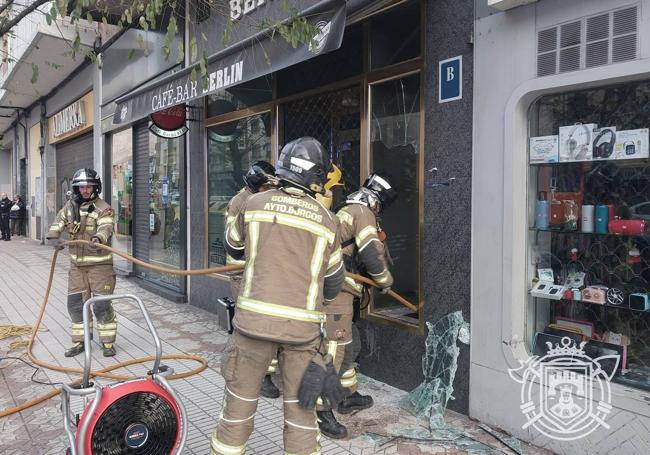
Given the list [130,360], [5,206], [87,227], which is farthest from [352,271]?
[5,206]

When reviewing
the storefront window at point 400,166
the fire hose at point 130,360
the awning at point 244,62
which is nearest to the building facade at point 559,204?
the fire hose at point 130,360

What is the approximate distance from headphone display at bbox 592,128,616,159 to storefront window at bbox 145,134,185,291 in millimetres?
6583

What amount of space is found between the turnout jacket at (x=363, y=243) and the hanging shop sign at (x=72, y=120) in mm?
11220

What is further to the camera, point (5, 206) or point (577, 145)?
point (5, 206)

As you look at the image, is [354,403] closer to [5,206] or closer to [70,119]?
[70,119]

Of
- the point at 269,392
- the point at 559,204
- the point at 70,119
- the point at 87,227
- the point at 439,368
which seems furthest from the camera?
the point at 70,119

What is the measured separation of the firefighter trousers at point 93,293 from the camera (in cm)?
568

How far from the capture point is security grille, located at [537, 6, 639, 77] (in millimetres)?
3072

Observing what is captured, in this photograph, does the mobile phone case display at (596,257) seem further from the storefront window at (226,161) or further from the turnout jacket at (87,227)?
the turnout jacket at (87,227)

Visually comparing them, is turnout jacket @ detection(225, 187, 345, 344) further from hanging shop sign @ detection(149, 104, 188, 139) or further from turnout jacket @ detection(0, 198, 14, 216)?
turnout jacket @ detection(0, 198, 14, 216)

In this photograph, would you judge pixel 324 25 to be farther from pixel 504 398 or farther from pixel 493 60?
pixel 504 398

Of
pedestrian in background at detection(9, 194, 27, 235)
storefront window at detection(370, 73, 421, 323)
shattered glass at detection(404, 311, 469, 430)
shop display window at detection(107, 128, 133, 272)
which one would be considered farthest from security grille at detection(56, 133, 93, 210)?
shattered glass at detection(404, 311, 469, 430)

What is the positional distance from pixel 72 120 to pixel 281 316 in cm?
1433

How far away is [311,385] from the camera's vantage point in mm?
2666
